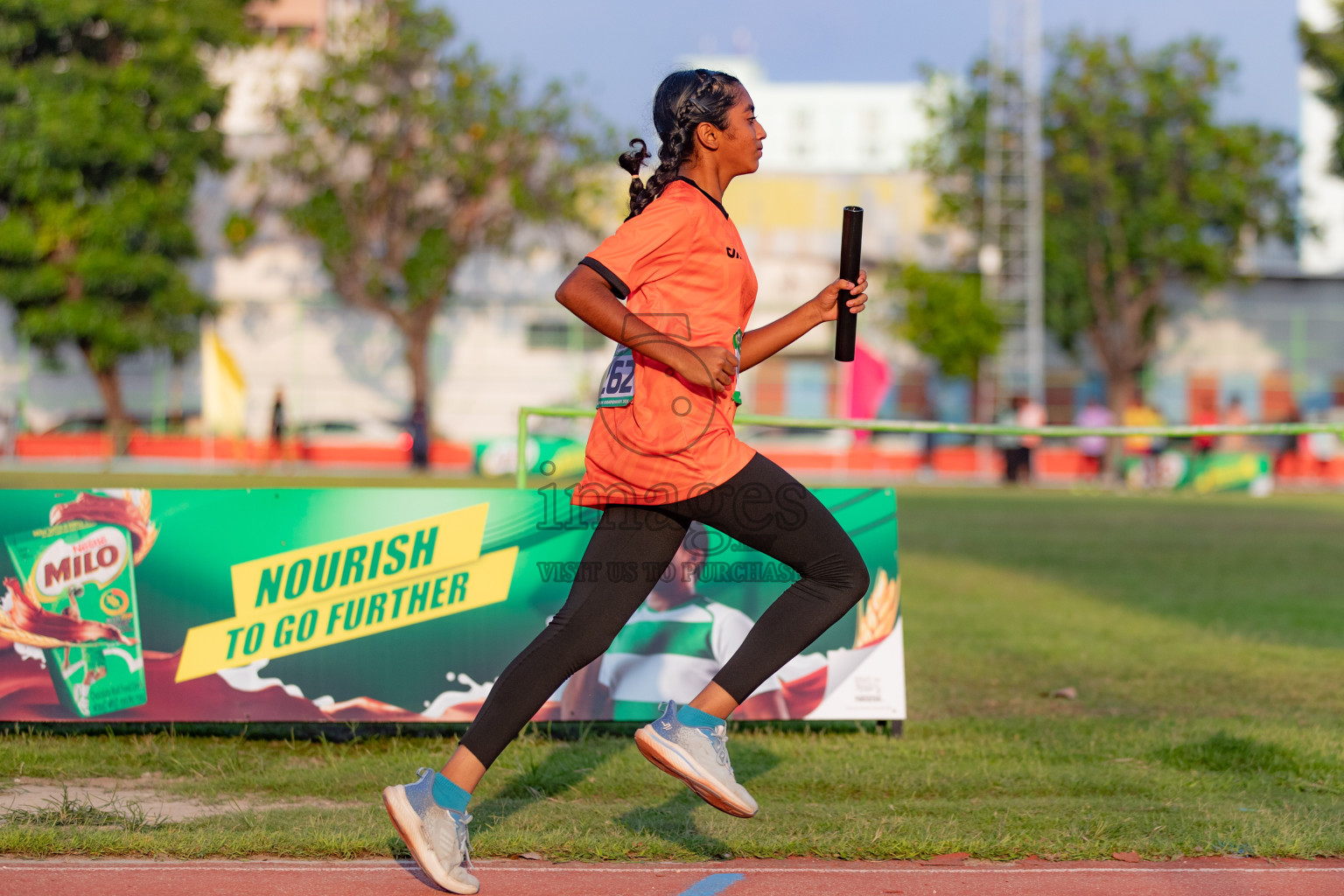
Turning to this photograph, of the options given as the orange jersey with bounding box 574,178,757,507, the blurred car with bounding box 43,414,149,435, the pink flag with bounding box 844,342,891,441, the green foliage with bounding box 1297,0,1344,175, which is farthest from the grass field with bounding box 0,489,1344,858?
the blurred car with bounding box 43,414,149,435

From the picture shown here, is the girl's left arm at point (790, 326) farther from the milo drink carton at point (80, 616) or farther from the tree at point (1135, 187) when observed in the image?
the tree at point (1135, 187)

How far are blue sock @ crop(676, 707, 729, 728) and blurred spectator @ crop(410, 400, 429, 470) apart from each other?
2997cm

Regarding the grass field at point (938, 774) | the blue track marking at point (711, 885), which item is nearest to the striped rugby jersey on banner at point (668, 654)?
the grass field at point (938, 774)

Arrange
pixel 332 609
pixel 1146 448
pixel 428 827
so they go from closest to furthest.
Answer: pixel 428 827, pixel 332 609, pixel 1146 448

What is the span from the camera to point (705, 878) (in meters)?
3.87

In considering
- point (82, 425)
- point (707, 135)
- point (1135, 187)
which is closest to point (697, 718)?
point (707, 135)

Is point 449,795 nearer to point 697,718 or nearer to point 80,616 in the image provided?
point 697,718

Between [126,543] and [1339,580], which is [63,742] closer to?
[126,543]

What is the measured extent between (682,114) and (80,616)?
3.57 meters

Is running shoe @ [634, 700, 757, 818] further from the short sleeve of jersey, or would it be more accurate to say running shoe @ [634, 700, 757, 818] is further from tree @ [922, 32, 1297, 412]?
tree @ [922, 32, 1297, 412]

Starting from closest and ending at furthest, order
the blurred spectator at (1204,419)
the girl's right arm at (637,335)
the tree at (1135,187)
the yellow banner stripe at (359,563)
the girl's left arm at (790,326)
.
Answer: the girl's right arm at (637,335), the girl's left arm at (790,326), the yellow banner stripe at (359,563), the blurred spectator at (1204,419), the tree at (1135,187)

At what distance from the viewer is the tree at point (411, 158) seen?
Result: 41.0 m

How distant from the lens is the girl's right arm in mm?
3279

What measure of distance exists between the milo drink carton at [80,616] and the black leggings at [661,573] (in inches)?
109
